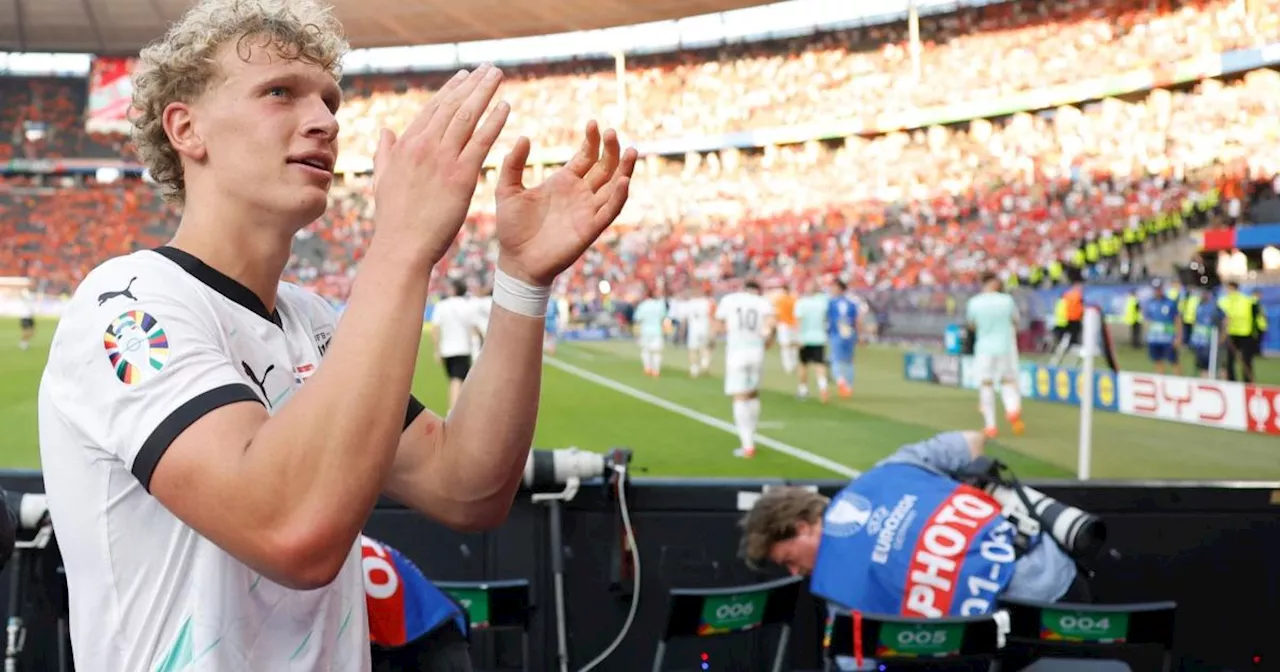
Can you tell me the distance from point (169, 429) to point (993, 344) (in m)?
11.5

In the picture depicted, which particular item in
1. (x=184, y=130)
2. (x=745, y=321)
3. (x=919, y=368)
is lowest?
(x=919, y=368)

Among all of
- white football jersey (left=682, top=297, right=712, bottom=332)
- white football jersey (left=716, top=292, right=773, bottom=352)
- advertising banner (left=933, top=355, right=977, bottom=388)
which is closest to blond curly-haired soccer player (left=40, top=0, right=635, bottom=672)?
white football jersey (left=716, top=292, right=773, bottom=352)

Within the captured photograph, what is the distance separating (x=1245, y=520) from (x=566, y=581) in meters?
2.44

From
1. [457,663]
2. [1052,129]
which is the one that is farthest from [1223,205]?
[457,663]

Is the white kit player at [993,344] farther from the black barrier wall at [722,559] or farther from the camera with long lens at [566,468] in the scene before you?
the camera with long lens at [566,468]

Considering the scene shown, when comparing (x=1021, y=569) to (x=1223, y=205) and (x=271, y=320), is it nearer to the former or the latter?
(x=271, y=320)

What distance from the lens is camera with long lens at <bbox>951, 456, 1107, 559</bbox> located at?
3.18m

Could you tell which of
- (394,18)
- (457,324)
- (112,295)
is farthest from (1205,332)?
(112,295)

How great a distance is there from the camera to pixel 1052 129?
98.2 ft

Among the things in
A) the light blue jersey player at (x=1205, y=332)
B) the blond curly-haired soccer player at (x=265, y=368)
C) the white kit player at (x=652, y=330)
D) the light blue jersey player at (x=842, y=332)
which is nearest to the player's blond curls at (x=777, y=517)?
the blond curly-haired soccer player at (x=265, y=368)

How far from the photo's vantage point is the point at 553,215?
1.41 m

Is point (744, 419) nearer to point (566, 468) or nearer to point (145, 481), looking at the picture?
point (566, 468)

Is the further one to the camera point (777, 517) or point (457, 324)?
point (457, 324)

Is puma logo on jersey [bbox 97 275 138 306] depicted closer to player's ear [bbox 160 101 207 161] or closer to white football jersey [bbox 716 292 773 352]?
player's ear [bbox 160 101 207 161]
